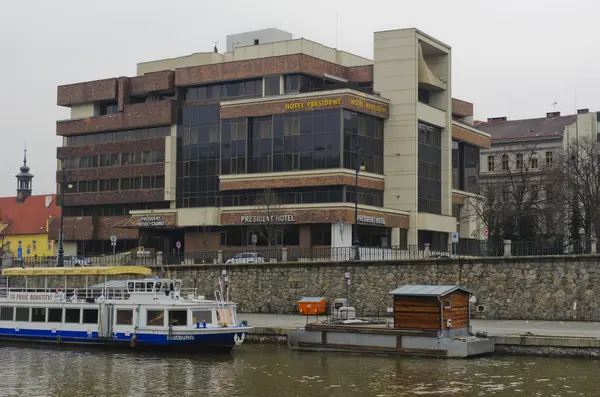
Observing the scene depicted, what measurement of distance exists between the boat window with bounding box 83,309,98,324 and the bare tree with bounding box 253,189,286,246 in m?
28.2

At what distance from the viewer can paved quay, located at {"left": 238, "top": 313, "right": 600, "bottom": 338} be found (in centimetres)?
3978

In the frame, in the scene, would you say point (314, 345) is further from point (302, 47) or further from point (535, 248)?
point (302, 47)

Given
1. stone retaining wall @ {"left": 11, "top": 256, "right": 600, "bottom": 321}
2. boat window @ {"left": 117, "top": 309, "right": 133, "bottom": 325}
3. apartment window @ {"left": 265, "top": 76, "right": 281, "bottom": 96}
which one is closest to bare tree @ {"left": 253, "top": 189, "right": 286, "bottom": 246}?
apartment window @ {"left": 265, "top": 76, "right": 281, "bottom": 96}

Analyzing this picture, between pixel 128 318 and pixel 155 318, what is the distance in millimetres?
1786

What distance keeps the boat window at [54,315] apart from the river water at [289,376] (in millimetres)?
5533

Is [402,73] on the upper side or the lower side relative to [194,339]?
upper

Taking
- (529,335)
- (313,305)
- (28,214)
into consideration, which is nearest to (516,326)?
(529,335)

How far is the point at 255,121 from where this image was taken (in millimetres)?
77688

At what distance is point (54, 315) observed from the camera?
155ft

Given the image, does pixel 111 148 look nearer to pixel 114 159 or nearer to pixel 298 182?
pixel 114 159

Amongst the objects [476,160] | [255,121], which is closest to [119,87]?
[255,121]

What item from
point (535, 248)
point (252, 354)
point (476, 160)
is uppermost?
point (476, 160)

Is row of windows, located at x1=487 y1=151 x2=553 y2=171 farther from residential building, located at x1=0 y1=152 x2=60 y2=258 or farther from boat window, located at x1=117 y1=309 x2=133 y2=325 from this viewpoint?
boat window, located at x1=117 y1=309 x2=133 y2=325

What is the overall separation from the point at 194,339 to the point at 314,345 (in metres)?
5.62
